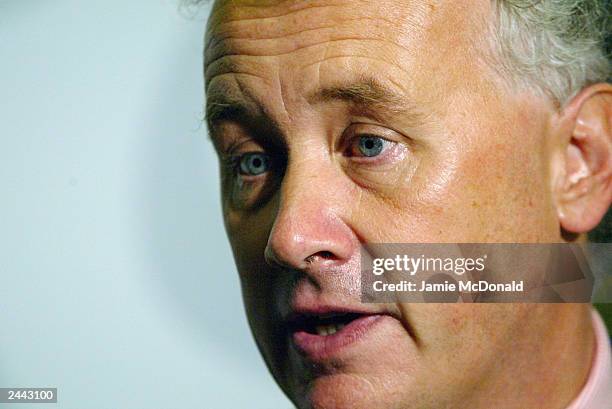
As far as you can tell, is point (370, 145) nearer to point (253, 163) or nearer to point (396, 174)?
point (396, 174)

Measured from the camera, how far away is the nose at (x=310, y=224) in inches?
52.4

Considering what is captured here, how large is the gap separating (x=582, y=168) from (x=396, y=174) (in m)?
0.34

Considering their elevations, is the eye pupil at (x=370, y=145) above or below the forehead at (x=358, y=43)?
below

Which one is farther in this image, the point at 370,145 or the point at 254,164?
the point at 254,164

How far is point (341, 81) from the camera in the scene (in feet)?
4.49

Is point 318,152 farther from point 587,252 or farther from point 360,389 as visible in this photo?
point 587,252

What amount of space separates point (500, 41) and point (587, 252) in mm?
447

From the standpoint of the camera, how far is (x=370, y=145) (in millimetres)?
1416

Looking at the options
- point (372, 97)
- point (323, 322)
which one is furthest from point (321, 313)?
point (372, 97)

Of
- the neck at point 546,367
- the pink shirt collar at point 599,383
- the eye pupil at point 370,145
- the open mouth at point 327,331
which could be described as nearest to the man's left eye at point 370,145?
the eye pupil at point 370,145

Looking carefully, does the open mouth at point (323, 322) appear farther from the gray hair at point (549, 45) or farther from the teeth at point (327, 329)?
the gray hair at point (549, 45)

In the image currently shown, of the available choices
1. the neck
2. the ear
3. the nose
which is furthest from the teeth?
the ear

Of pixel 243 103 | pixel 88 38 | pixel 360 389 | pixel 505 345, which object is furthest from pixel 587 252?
pixel 88 38

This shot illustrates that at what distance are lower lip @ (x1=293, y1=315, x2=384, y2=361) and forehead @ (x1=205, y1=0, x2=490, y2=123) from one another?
1.17 ft
